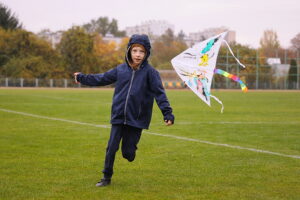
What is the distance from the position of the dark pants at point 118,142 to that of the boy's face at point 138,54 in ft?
2.58

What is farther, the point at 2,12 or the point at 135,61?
the point at 2,12

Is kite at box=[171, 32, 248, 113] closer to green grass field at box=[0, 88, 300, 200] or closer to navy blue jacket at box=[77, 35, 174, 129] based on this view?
green grass field at box=[0, 88, 300, 200]

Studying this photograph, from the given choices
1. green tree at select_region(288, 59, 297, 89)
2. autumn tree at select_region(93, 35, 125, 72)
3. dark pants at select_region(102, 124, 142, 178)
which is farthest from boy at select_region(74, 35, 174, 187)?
autumn tree at select_region(93, 35, 125, 72)

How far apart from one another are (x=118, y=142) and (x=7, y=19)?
78.7 metres

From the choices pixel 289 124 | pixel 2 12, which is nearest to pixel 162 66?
pixel 2 12

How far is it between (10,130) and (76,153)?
4.41m

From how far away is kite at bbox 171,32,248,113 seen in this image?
12.5 meters

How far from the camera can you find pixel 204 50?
46.0 feet

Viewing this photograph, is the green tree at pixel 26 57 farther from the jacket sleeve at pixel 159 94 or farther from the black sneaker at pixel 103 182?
the jacket sleeve at pixel 159 94

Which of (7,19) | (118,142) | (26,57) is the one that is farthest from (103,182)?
(7,19)

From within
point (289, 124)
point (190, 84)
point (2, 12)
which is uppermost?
point (2, 12)

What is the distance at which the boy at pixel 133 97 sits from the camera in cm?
672

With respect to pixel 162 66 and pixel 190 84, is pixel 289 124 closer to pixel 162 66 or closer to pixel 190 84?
pixel 190 84

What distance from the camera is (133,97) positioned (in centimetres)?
672
